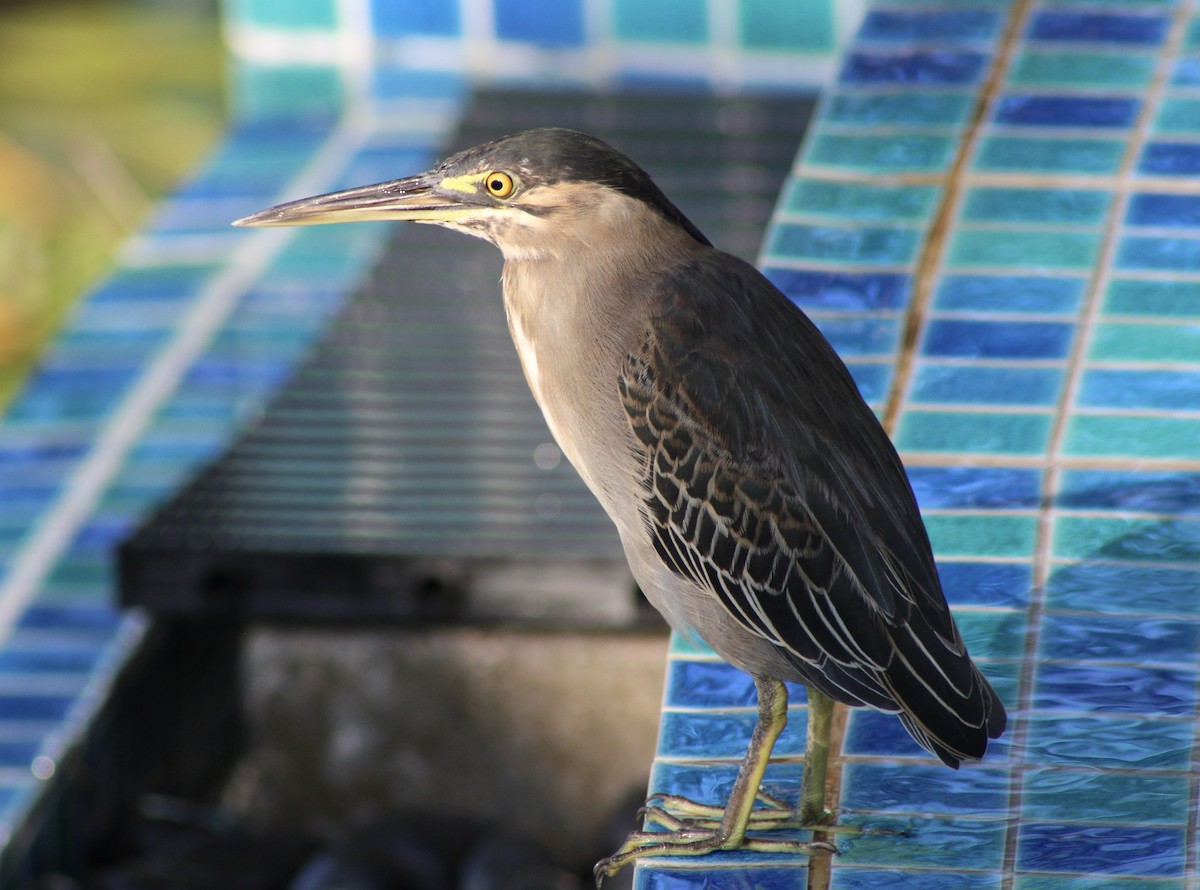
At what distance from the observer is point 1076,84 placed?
3133 millimetres

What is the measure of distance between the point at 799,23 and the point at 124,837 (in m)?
2.72

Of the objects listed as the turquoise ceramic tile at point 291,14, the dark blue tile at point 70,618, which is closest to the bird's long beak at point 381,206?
the dark blue tile at point 70,618

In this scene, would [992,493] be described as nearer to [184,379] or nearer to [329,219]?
[329,219]

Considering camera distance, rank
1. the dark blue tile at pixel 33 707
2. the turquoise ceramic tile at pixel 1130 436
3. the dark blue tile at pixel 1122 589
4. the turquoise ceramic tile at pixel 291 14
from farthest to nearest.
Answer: the turquoise ceramic tile at pixel 291 14 < the dark blue tile at pixel 33 707 < the turquoise ceramic tile at pixel 1130 436 < the dark blue tile at pixel 1122 589

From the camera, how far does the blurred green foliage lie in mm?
5941

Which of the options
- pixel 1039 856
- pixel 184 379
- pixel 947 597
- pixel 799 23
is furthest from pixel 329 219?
pixel 799 23

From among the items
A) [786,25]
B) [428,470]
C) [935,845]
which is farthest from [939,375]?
[786,25]

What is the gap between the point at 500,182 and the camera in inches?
82.1

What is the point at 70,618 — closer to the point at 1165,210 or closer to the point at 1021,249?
the point at 1021,249

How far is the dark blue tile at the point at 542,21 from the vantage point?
16.4ft

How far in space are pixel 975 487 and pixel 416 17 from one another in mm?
3133

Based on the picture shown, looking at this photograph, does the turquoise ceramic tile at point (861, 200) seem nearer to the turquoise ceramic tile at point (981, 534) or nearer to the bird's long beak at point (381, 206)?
the turquoise ceramic tile at point (981, 534)

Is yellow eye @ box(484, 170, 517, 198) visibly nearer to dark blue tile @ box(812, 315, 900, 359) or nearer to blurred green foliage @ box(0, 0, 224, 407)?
dark blue tile @ box(812, 315, 900, 359)

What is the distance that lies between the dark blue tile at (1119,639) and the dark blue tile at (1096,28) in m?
1.43
